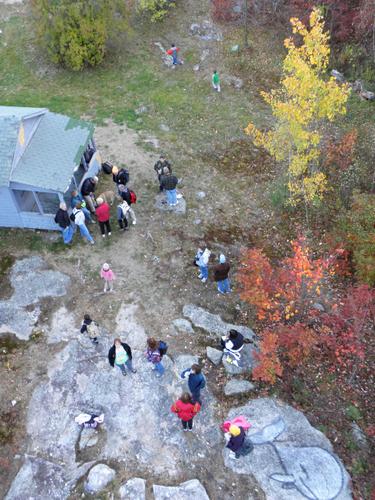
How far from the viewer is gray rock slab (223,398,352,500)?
9.95m

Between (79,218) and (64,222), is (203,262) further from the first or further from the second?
(64,222)

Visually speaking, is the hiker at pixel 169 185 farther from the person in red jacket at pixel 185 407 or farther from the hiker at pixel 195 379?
the person in red jacket at pixel 185 407

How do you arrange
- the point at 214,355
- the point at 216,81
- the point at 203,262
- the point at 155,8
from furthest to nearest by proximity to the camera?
the point at 155,8
the point at 216,81
the point at 203,262
the point at 214,355

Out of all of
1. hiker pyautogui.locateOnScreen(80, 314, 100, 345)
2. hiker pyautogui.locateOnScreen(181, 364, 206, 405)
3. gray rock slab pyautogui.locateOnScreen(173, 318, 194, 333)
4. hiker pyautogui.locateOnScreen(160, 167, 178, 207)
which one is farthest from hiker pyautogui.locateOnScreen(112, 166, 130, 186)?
hiker pyautogui.locateOnScreen(181, 364, 206, 405)

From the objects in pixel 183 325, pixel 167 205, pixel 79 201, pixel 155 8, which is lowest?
pixel 183 325

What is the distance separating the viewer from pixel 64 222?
580 inches

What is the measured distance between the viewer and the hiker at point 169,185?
16.1 m

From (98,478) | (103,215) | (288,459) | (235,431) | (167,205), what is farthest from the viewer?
(167,205)

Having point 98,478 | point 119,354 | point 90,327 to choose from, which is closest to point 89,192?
point 90,327

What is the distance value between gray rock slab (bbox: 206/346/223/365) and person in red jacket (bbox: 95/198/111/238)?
5816mm

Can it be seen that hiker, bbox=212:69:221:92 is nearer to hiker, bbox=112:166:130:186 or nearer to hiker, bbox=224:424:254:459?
hiker, bbox=112:166:130:186

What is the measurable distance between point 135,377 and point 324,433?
5.17 metres

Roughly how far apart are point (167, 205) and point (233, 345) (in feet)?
23.5

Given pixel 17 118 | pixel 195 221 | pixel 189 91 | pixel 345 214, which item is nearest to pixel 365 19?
pixel 189 91
